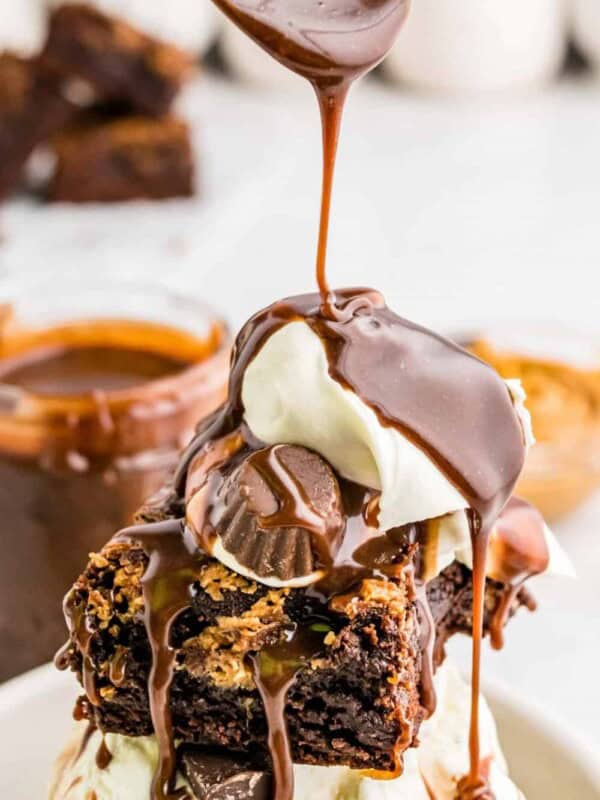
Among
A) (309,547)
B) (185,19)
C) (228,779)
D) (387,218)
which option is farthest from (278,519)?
(185,19)

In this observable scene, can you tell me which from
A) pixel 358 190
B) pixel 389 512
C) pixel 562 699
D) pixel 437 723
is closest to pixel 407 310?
pixel 358 190

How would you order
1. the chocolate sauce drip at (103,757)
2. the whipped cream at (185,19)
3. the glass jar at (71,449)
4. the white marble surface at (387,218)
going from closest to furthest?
the chocolate sauce drip at (103,757) → the glass jar at (71,449) → the white marble surface at (387,218) → the whipped cream at (185,19)

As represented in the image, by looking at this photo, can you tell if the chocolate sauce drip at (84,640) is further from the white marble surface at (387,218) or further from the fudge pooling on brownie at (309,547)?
the white marble surface at (387,218)

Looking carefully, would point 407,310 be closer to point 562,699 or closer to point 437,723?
point 562,699

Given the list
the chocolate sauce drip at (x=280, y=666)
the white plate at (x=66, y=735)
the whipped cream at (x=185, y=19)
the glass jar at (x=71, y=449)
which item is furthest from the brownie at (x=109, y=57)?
the chocolate sauce drip at (x=280, y=666)

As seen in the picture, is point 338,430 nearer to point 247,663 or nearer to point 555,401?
point 247,663

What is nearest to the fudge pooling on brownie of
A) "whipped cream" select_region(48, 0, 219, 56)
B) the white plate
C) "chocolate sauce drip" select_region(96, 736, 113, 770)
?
"chocolate sauce drip" select_region(96, 736, 113, 770)

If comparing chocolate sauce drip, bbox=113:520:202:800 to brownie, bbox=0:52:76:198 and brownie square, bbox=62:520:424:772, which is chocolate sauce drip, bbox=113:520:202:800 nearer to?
brownie square, bbox=62:520:424:772
